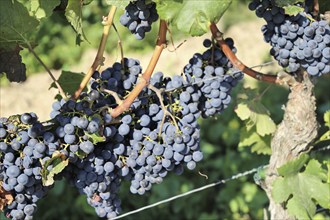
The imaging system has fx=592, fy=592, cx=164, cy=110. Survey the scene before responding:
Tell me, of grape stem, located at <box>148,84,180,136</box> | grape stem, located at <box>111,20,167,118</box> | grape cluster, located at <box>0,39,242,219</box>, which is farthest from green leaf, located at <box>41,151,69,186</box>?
grape stem, located at <box>148,84,180,136</box>

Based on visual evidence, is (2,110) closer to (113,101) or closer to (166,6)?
(113,101)

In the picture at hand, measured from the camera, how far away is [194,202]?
3.49 metres

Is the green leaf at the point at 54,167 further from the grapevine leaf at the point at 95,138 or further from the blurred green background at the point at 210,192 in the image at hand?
the blurred green background at the point at 210,192

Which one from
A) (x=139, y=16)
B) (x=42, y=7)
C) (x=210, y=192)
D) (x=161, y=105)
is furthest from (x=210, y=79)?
(x=210, y=192)

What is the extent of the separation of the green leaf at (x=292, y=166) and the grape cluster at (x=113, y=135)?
0.34 m

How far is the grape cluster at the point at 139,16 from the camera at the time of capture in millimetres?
1708

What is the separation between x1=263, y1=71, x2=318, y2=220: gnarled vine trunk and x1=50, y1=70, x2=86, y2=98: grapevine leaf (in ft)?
2.44

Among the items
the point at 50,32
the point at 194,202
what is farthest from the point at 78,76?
the point at 50,32

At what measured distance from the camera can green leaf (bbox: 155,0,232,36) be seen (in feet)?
5.04

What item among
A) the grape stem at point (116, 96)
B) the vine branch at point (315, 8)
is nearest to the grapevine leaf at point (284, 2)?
the vine branch at point (315, 8)

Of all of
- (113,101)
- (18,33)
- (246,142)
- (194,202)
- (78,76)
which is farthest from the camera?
(194,202)

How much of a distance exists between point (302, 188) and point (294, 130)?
224mm

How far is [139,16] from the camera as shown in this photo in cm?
173

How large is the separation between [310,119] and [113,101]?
0.78 meters
